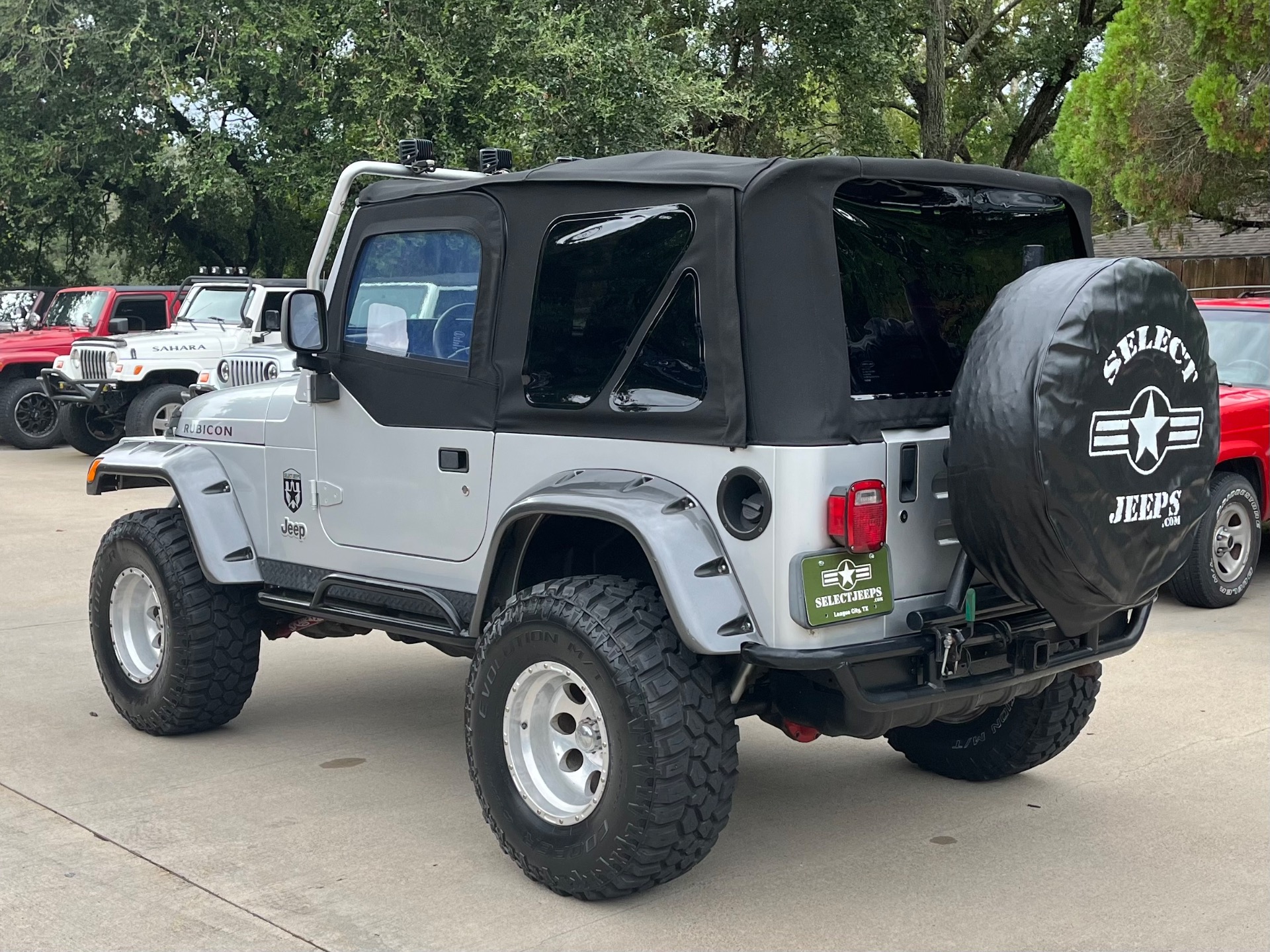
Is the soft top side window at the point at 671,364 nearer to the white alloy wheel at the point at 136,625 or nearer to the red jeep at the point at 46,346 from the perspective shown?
the white alloy wheel at the point at 136,625

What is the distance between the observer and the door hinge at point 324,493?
5129 mm

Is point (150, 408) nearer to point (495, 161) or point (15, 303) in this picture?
point (15, 303)

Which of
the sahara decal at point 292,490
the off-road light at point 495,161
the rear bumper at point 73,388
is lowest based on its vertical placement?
the rear bumper at point 73,388

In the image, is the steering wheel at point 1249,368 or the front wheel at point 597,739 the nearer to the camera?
the front wheel at point 597,739

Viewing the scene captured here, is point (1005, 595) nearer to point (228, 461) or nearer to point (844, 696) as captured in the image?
point (844, 696)

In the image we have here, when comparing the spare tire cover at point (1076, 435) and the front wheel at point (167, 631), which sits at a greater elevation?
the spare tire cover at point (1076, 435)

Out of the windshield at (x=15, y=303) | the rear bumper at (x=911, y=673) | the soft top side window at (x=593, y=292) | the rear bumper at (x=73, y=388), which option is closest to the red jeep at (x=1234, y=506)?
the rear bumper at (x=911, y=673)

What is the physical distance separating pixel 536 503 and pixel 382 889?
48.8 inches

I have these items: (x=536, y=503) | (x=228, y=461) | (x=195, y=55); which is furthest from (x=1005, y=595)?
(x=195, y=55)

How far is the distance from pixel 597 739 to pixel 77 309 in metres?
16.1

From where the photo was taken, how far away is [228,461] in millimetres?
5617

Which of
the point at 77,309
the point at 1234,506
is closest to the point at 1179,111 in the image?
the point at 1234,506

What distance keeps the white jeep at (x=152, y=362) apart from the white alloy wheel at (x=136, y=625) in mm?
9208

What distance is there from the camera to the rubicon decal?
3.77m
